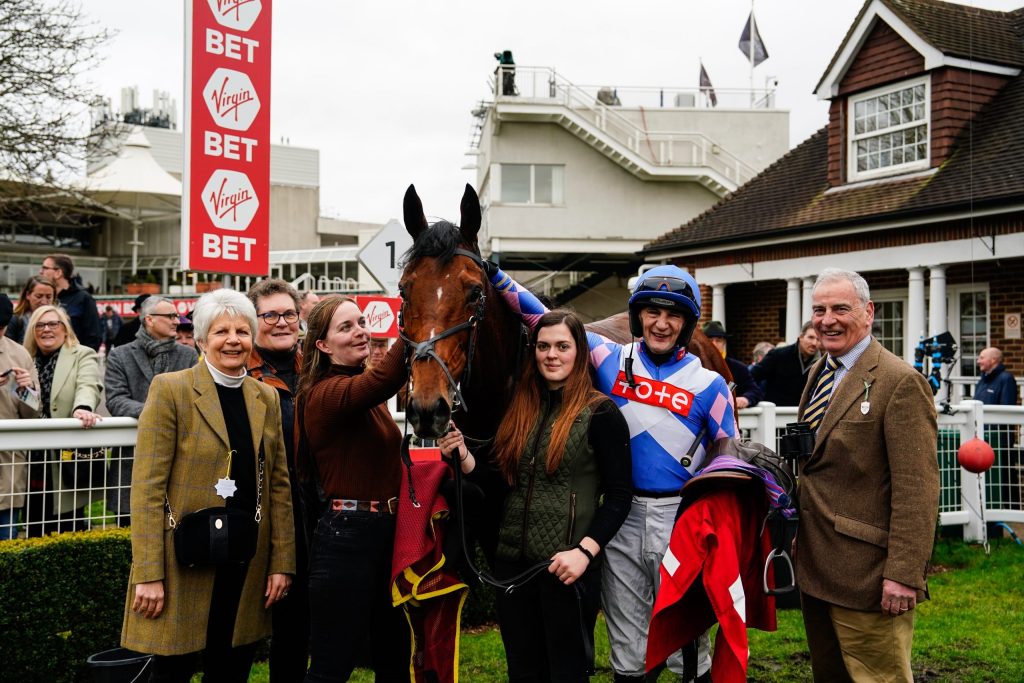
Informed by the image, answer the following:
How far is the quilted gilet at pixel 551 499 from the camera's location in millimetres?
3139

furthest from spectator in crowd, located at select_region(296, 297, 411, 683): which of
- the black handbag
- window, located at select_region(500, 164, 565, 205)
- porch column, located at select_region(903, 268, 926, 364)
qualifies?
window, located at select_region(500, 164, 565, 205)

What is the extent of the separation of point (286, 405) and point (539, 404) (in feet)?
4.17

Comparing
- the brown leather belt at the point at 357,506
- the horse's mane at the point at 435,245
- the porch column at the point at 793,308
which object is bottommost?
the brown leather belt at the point at 357,506

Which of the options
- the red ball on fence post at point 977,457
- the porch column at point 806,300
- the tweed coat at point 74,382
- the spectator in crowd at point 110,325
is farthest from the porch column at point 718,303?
the tweed coat at point 74,382

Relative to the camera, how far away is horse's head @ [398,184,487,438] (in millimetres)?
2824

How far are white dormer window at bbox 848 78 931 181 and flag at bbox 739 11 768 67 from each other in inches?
723

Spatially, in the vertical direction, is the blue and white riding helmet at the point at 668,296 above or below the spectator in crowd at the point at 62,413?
above

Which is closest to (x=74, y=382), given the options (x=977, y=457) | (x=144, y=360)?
(x=144, y=360)

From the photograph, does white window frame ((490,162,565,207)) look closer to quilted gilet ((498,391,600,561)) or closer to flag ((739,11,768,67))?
flag ((739,11,768,67))

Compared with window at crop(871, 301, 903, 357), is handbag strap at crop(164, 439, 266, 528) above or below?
below

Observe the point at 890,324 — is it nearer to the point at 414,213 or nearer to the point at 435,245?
the point at 414,213

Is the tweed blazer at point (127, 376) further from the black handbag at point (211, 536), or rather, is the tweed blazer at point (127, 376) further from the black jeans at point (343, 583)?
the black jeans at point (343, 583)

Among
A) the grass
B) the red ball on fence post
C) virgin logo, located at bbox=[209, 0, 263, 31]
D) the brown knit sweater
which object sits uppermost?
virgin logo, located at bbox=[209, 0, 263, 31]

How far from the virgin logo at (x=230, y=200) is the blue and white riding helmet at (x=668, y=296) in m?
3.45
